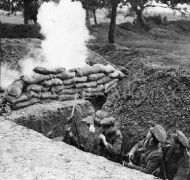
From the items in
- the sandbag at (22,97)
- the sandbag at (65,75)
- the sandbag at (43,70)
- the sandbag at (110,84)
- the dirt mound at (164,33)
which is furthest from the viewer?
the dirt mound at (164,33)

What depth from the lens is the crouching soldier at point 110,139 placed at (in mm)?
6516

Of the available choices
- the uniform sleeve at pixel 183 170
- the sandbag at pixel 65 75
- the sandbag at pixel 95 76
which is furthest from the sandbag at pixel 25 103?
the uniform sleeve at pixel 183 170

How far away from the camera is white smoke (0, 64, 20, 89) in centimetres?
1045

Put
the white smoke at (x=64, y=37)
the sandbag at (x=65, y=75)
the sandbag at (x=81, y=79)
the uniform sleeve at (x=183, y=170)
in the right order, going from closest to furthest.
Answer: the uniform sleeve at (x=183, y=170), the sandbag at (x=65, y=75), the sandbag at (x=81, y=79), the white smoke at (x=64, y=37)

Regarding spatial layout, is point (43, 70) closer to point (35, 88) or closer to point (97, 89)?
point (35, 88)

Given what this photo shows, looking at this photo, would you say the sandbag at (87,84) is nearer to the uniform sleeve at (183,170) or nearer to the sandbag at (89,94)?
the sandbag at (89,94)

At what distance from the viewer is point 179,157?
5.88 meters

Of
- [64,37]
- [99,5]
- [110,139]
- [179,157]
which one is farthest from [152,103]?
[99,5]

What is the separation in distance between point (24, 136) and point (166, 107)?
3841mm

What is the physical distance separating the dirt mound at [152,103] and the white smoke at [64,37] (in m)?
1.82

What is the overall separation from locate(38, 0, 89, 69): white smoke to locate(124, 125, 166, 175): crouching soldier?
5009mm

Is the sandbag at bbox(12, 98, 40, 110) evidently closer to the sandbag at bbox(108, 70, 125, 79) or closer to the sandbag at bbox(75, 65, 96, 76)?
the sandbag at bbox(75, 65, 96, 76)

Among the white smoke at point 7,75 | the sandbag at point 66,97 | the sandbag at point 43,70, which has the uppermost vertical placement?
the sandbag at point 43,70

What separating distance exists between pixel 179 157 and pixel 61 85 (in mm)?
4633
